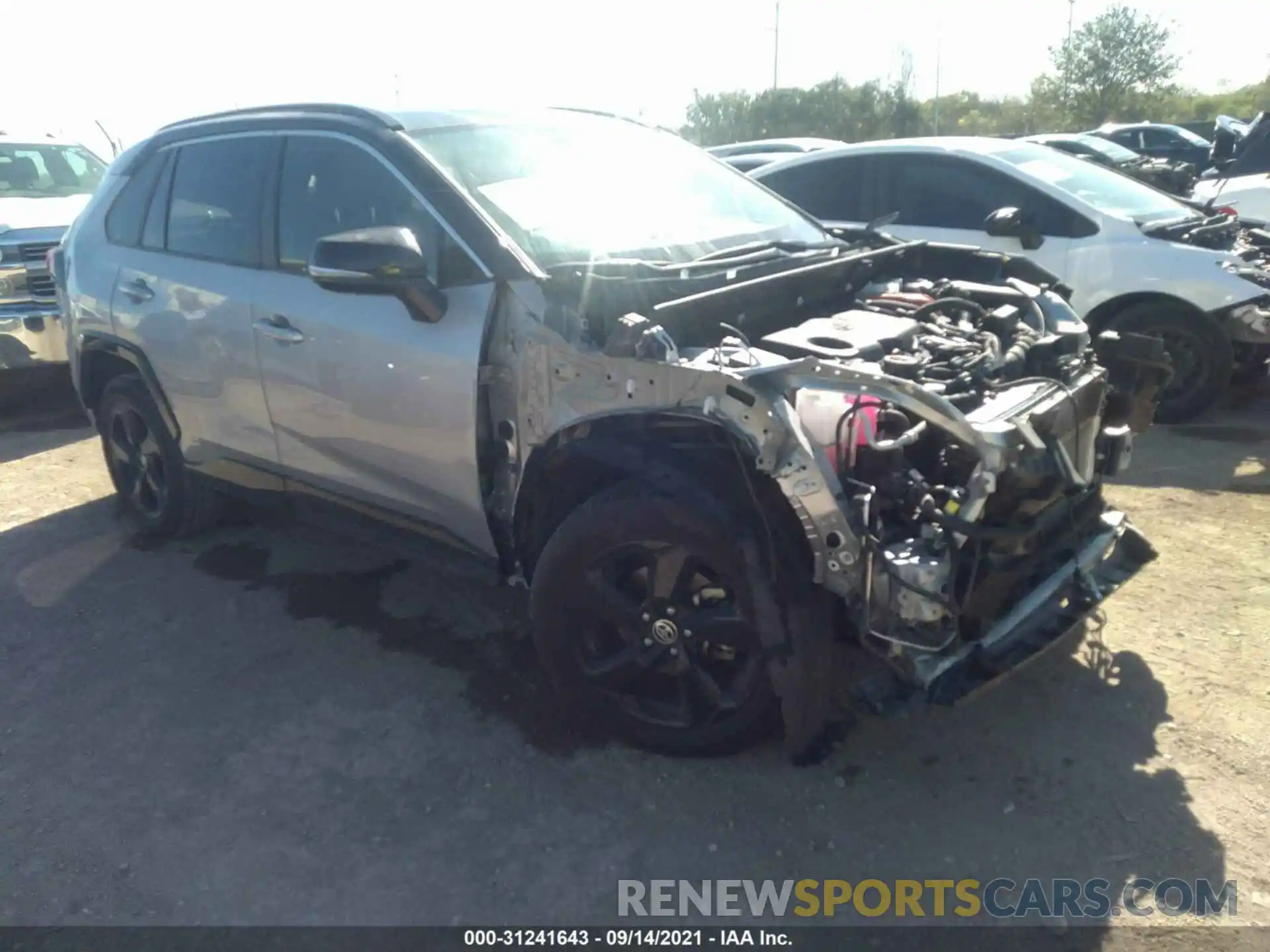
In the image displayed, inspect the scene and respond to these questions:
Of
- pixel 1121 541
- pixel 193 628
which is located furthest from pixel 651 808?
pixel 193 628

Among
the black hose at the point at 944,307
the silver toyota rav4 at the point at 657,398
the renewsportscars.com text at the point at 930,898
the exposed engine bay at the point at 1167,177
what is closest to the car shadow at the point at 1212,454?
the silver toyota rav4 at the point at 657,398

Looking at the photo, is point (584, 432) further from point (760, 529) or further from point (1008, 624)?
point (1008, 624)

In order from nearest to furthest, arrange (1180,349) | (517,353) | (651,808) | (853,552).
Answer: (853,552) → (651,808) → (517,353) → (1180,349)

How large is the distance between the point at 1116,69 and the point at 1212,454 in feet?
142

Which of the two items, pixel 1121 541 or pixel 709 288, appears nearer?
pixel 709 288

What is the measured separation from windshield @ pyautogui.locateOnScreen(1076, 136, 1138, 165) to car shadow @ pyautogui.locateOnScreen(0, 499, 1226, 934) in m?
10.3

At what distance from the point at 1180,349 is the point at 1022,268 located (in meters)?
2.69

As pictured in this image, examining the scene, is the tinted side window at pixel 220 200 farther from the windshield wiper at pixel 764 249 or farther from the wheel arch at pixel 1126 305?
the wheel arch at pixel 1126 305

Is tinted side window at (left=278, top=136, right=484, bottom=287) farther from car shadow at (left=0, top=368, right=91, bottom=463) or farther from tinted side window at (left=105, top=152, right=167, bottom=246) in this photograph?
car shadow at (left=0, top=368, right=91, bottom=463)

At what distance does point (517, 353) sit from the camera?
10.6ft

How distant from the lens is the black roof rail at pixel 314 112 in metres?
3.73

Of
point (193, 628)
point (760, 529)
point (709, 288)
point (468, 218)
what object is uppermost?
point (468, 218)

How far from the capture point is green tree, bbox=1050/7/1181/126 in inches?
1631

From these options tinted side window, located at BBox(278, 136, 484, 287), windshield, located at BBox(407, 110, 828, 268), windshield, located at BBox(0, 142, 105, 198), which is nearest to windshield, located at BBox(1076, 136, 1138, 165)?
windshield, located at BBox(407, 110, 828, 268)
